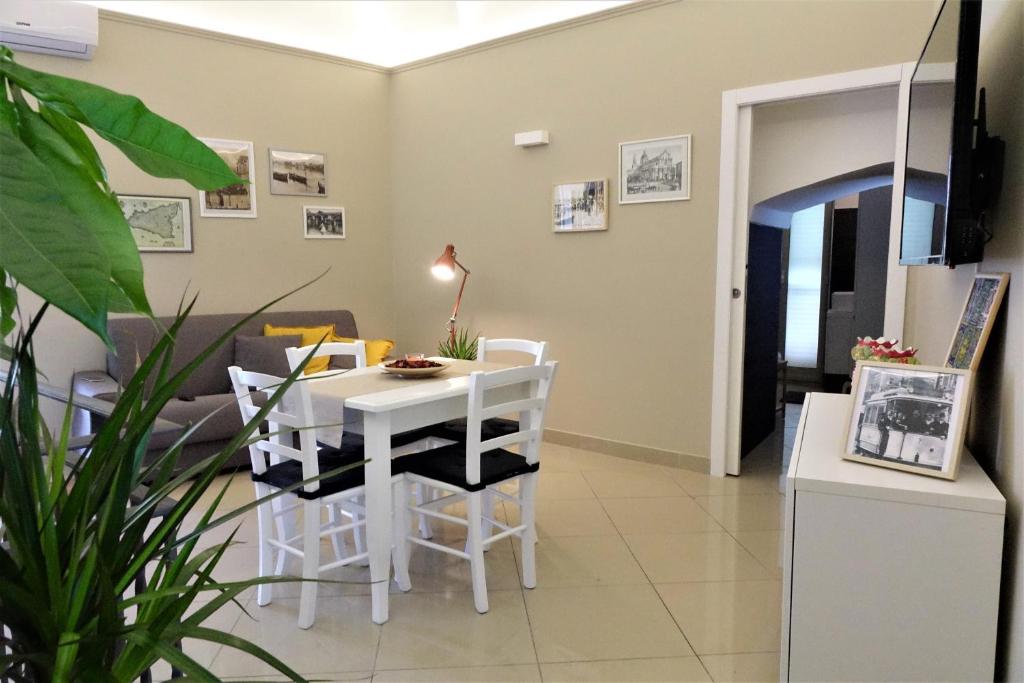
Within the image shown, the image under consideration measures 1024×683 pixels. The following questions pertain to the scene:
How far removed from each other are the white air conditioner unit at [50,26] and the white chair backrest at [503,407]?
11.0 feet

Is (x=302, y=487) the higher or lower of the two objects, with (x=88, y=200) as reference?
lower

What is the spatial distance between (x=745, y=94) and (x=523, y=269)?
186 centimetres

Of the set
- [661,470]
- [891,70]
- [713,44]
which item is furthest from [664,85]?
[661,470]

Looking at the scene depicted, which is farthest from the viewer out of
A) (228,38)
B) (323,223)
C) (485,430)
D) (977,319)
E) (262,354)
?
(323,223)

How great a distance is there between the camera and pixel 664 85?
4172mm

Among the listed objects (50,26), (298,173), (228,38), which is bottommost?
(298,173)

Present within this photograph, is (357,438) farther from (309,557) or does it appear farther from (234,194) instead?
(234,194)

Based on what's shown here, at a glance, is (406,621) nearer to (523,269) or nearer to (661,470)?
(661,470)

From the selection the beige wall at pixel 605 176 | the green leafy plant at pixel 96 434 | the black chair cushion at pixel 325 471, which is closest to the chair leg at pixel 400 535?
the black chair cushion at pixel 325 471

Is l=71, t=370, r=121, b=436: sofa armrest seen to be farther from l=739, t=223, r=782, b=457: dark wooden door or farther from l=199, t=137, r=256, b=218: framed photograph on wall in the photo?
l=739, t=223, r=782, b=457: dark wooden door

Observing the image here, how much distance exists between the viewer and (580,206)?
15.0 ft

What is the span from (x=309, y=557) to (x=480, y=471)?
0.68m

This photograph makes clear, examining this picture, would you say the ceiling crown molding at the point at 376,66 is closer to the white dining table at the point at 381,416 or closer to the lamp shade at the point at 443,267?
the lamp shade at the point at 443,267

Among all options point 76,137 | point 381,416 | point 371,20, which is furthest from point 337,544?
point 371,20
